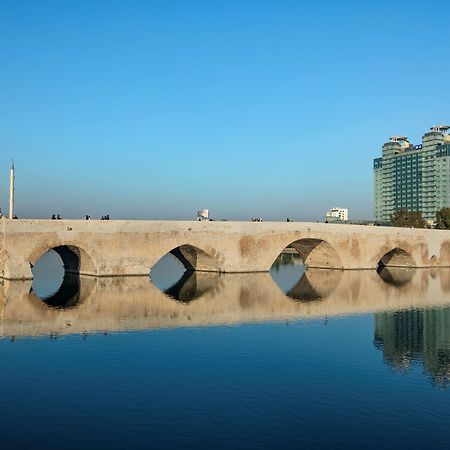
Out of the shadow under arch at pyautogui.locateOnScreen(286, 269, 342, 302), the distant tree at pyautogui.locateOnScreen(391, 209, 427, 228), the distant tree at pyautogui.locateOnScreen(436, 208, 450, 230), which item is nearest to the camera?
the shadow under arch at pyautogui.locateOnScreen(286, 269, 342, 302)

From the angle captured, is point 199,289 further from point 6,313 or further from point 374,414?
point 374,414

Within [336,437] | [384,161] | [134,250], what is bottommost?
[336,437]

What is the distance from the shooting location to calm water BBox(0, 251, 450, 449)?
1482 cm

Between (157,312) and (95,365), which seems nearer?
(95,365)

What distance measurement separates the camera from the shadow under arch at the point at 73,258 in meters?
43.0

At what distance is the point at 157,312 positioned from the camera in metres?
32.6

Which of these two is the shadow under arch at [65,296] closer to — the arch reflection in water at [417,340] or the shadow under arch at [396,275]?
the arch reflection in water at [417,340]

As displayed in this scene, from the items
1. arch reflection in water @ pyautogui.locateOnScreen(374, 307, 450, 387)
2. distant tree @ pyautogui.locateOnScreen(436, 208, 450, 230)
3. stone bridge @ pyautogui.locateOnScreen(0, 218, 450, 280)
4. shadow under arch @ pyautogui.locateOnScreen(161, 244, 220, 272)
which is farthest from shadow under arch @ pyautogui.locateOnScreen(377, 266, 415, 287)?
distant tree @ pyautogui.locateOnScreen(436, 208, 450, 230)

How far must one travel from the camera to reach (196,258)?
5434cm

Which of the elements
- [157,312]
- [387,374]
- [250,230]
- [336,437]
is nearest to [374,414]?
[336,437]

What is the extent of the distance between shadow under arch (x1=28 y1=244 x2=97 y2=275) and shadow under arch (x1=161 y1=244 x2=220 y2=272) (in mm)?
7282

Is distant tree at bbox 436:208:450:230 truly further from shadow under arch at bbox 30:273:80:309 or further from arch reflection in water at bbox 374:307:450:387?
shadow under arch at bbox 30:273:80:309

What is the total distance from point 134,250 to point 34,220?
25.7 ft

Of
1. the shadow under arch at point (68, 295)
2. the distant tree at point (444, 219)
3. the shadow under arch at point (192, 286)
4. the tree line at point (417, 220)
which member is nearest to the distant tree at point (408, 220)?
the tree line at point (417, 220)
